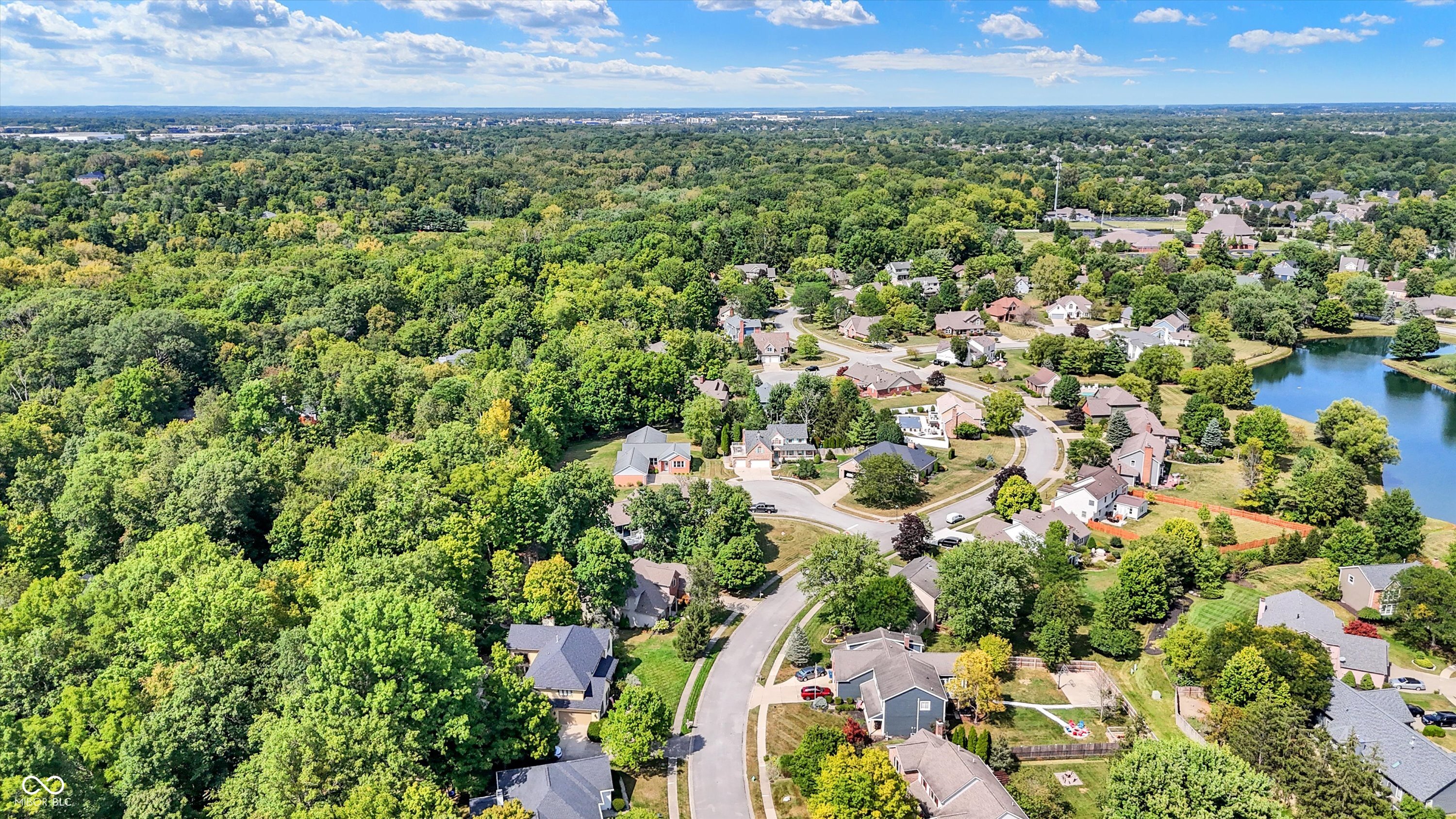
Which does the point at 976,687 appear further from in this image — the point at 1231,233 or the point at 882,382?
the point at 1231,233

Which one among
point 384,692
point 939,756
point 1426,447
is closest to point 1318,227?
point 1426,447

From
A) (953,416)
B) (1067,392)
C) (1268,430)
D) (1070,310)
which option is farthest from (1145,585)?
(1070,310)

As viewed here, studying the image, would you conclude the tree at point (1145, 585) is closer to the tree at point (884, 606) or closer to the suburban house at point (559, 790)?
the tree at point (884, 606)

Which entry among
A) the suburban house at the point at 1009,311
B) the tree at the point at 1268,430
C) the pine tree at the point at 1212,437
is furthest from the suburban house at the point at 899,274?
the tree at the point at 1268,430

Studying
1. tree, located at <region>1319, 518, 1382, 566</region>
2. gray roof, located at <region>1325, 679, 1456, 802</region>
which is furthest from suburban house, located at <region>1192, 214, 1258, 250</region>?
gray roof, located at <region>1325, 679, 1456, 802</region>

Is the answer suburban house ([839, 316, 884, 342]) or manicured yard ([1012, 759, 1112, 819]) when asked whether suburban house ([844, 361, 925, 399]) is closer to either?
suburban house ([839, 316, 884, 342])

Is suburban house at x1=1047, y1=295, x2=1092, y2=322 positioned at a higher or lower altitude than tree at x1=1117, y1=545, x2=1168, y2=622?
higher
